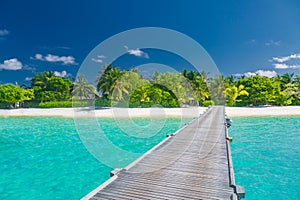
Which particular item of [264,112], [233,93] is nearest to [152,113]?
[264,112]

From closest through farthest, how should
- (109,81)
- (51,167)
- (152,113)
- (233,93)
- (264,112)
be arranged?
(51,167), (264,112), (152,113), (233,93), (109,81)

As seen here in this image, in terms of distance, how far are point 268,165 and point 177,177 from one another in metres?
6.22

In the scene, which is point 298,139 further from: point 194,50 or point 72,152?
point 72,152

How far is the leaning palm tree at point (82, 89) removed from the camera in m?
46.5

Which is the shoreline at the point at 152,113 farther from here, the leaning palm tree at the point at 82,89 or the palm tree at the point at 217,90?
the leaning palm tree at the point at 82,89

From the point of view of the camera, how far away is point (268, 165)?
33.8 ft

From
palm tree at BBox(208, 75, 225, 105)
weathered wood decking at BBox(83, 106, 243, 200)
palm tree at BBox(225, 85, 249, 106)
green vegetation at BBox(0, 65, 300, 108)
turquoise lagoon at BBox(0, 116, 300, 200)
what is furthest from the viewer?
palm tree at BBox(208, 75, 225, 105)

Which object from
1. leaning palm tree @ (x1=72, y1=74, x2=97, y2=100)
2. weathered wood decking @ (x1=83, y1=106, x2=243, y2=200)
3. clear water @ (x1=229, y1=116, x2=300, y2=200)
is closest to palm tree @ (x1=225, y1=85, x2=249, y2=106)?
clear water @ (x1=229, y1=116, x2=300, y2=200)

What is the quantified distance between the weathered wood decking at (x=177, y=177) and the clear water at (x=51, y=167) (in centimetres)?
260

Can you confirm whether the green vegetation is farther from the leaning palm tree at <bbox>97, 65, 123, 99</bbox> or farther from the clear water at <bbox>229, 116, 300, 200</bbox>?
the clear water at <bbox>229, 116, 300, 200</bbox>

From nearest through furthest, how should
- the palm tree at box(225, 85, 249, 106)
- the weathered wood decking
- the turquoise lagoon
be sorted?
the weathered wood decking < the turquoise lagoon < the palm tree at box(225, 85, 249, 106)

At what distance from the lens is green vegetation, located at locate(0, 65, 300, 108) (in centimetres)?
3822

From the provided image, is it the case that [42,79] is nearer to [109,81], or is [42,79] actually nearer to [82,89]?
[82,89]

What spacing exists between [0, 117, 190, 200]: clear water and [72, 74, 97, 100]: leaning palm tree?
29.1 metres
